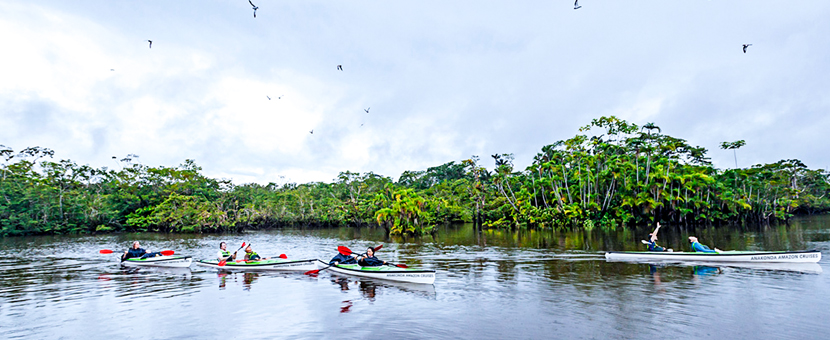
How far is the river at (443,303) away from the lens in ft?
31.8

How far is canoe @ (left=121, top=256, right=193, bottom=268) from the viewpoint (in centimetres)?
1995

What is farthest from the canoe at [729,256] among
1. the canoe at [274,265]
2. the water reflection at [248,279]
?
the water reflection at [248,279]

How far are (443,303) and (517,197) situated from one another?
37.9 m

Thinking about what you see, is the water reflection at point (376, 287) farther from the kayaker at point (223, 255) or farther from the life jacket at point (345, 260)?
the kayaker at point (223, 255)

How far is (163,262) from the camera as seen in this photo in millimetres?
20172

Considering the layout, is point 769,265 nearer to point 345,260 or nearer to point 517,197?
point 345,260

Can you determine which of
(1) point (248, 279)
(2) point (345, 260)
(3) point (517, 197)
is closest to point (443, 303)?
(2) point (345, 260)

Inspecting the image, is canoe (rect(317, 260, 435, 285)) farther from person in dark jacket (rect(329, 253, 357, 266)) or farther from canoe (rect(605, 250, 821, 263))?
canoe (rect(605, 250, 821, 263))

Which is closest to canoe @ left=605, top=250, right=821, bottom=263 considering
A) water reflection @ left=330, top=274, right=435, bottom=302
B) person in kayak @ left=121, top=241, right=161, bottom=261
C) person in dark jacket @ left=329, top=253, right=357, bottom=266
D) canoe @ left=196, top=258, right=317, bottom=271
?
water reflection @ left=330, top=274, right=435, bottom=302

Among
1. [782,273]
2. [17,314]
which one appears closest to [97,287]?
[17,314]

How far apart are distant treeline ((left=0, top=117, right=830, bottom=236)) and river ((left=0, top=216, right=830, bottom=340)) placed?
80.7ft

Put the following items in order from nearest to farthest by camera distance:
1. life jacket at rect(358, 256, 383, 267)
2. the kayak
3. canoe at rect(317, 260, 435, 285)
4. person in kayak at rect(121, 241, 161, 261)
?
1. canoe at rect(317, 260, 435, 285)
2. the kayak
3. life jacket at rect(358, 256, 383, 267)
4. person in kayak at rect(121, 241, 161, 261)

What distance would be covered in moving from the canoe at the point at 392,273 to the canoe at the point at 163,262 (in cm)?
814

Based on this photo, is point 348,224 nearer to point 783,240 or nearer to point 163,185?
point 163,185
